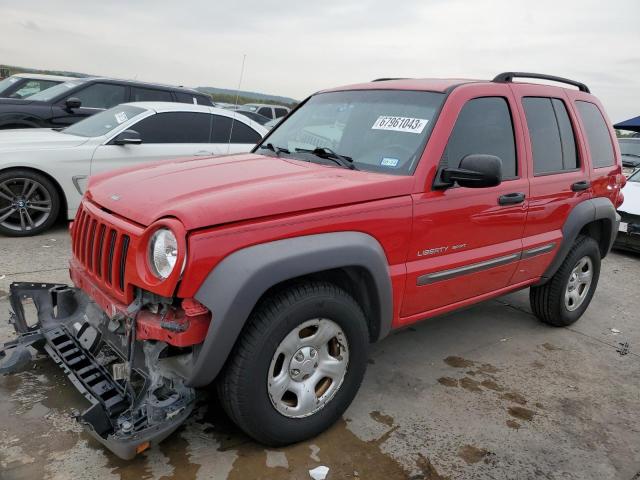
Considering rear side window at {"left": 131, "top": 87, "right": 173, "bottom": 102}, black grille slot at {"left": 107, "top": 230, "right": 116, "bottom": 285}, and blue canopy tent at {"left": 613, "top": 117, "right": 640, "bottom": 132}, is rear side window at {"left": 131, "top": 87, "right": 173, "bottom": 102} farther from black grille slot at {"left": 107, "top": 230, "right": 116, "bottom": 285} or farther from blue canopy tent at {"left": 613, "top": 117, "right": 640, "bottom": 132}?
blue canopy tent at {"left": 613, "top": 117, "right": 640, "bottom": 132}

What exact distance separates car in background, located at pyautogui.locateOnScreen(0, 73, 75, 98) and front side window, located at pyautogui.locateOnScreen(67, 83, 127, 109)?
97 centimetres

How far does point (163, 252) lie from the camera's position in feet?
7.73

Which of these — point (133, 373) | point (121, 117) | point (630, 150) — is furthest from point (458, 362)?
point (630, 150)

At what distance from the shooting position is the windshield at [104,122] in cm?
653

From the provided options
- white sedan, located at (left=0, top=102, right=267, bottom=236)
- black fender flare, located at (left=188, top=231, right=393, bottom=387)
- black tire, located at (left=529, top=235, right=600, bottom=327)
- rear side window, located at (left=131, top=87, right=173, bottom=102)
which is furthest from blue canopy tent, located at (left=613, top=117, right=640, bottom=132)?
black fender flare, located at (left=188, top=231, right=393, bottom=387)

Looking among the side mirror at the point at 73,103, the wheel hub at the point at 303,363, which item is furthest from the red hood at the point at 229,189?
the side mirror at the point at 73,103

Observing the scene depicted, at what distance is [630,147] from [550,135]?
8.80 meters

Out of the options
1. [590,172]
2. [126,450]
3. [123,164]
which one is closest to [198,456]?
[126,450]

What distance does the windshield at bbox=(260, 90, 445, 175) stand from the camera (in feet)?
10.4

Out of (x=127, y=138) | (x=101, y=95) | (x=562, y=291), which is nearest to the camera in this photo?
(x=562, y=291)

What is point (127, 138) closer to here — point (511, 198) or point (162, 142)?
point (162, 142)

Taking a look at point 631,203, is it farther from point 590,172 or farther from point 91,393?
point 91,393

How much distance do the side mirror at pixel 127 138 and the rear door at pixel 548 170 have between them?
14.1ft

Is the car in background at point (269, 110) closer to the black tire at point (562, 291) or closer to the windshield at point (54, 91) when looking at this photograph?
the windshield at point (54, 91)
